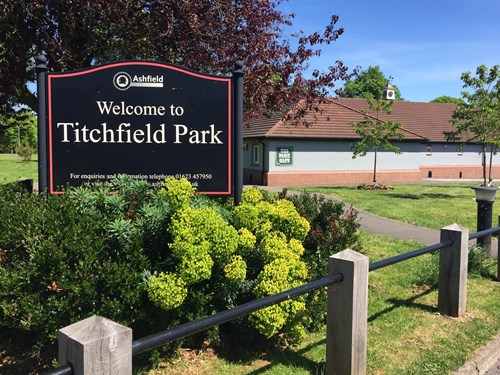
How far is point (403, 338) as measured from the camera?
430 centimetres

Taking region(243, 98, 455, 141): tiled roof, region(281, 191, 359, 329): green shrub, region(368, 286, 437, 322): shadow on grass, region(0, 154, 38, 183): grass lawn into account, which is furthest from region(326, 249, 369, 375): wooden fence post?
region(243, 98, 455, 141): tiled roof

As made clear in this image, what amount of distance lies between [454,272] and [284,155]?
2125 centimetres

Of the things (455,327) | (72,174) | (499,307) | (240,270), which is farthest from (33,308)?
(499,307)

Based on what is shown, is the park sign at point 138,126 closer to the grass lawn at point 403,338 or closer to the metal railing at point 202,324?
the grass lawn at point 403,338

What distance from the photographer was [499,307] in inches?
206

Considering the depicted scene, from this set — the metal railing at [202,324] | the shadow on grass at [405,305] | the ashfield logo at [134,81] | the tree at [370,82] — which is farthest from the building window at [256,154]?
the tree at [370,82]

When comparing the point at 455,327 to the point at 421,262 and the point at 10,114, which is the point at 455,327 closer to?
the point at 421,262

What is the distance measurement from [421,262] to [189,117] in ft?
14.1

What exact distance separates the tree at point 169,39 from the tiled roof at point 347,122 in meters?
12.1

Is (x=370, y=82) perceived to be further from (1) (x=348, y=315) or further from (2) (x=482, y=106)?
(1) (x=348, y=315)

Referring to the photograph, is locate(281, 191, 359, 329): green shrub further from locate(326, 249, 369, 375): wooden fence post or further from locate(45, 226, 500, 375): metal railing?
locate(45, 226, 500, 375): metal railing

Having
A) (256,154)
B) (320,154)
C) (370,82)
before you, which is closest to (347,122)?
(320,154)

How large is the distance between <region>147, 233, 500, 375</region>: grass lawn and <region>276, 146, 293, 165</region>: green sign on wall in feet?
64.2

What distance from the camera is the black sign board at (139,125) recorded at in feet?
15.5
